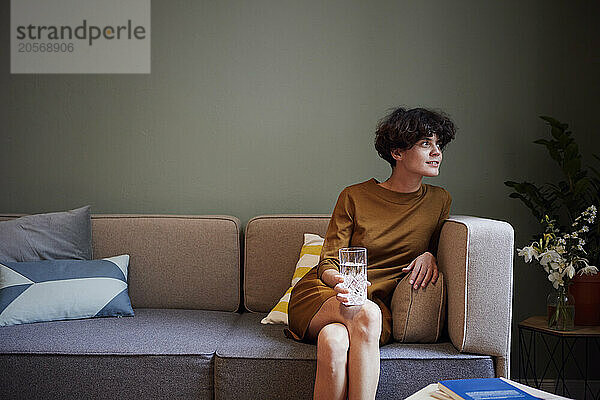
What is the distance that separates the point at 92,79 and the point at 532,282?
95.4 inches

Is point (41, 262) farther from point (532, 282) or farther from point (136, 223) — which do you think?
point (532, 282)

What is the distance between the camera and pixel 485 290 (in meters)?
2.08

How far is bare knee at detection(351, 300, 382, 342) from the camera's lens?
1.91 meters

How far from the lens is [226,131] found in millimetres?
3166

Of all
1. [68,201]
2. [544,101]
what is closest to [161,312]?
[68,201]

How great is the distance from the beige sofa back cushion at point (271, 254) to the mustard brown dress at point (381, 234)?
46 cm

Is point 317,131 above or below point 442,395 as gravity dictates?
above

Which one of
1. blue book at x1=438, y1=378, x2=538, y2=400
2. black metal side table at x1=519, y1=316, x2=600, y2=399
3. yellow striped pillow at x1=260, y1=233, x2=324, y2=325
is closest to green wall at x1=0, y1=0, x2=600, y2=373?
black metal side table at x1=519, y1=316, x2=600, y2=399

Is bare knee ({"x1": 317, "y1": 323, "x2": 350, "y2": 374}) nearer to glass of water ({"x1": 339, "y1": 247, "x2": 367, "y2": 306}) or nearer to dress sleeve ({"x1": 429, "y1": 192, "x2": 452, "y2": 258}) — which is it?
glass of water ({"x1": 339, "y1": 247, "x2": 367, "y2": 306})

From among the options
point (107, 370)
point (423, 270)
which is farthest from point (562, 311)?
point (107, 370)

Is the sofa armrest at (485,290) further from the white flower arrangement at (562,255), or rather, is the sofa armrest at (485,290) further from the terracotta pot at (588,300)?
the terracotta pot at (588,300)

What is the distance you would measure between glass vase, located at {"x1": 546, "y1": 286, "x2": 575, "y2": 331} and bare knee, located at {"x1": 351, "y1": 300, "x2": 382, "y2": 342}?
1005 millimetres

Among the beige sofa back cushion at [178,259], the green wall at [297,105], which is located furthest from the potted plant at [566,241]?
the beige sofa back cushion at [178,259]

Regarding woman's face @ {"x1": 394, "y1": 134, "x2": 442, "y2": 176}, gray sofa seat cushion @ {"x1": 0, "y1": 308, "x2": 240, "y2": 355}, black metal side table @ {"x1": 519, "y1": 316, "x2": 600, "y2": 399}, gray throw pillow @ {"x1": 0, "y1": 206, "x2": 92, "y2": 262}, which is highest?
woman's face @ {"x1": 394, "y1": 134, "x2": 442, "y2": 176}
